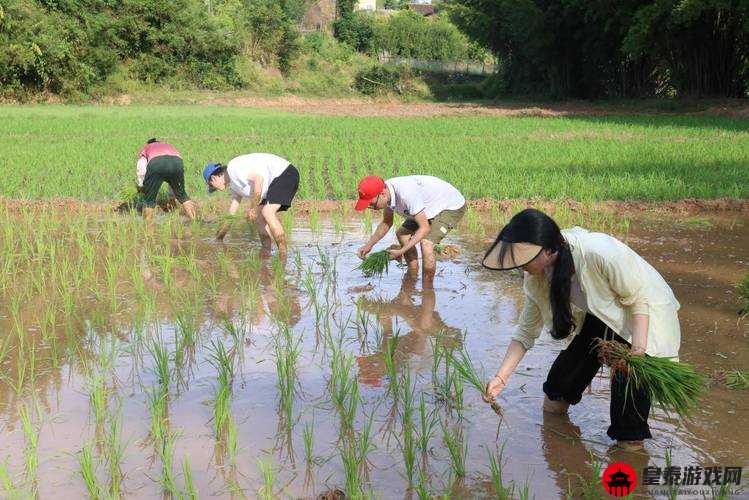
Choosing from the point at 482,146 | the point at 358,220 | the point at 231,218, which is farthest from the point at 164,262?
the point at 482,146

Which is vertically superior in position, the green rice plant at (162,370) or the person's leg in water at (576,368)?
the person's leg in water at (576,368)

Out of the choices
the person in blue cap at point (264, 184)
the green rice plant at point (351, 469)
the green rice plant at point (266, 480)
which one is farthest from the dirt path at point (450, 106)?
the green rice plant at point (266, 480)

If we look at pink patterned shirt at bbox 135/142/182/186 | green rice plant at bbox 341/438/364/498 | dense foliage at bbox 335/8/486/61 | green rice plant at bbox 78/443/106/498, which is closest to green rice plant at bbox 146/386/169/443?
green rice plant at bbox 78/443/106/498

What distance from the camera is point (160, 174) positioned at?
294 inches

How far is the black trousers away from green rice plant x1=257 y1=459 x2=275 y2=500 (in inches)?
46.3

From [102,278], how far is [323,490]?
3402 millimetres

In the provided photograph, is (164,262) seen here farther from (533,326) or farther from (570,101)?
(570,101)

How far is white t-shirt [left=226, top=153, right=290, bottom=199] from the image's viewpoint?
627 cm

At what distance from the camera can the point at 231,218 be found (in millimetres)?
6543

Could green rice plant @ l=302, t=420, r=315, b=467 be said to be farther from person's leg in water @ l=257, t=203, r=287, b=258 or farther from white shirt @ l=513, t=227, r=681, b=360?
person's leg in water @ l=257, t=203, r=287, b=258

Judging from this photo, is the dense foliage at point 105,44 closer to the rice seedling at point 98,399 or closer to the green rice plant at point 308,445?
the rice seedling at point 98,399

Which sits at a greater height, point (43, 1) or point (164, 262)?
point (43, 1)

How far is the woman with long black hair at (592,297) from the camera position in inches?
104

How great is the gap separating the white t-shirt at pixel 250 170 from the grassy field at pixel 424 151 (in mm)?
2348
